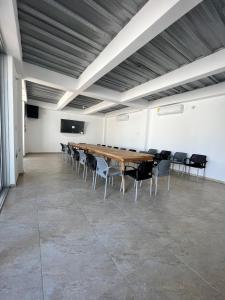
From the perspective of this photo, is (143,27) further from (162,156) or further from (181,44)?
(162,156)

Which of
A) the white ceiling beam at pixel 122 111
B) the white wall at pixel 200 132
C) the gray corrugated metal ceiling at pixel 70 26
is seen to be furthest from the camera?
the white ceiling beam at pixel 122 111

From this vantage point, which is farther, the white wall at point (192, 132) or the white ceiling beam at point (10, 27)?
the white wall at point (192, 132)

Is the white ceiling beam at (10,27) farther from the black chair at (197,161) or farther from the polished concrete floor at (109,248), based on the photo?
the black chair at (197,161)

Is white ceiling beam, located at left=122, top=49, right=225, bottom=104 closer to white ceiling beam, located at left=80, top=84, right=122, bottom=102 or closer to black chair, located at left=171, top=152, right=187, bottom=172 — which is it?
white ceiling beam, located at left=80, top=84, right=122, bottom=102

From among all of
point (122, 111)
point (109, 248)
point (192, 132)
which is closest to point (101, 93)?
point (122, 111)

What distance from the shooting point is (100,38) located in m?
2.93

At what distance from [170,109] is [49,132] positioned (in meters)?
7.01

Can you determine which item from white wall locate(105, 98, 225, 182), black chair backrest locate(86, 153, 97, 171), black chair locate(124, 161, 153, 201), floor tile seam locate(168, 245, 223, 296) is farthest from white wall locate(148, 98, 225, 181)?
floor tile seam locate(168, 245, 223, 296)

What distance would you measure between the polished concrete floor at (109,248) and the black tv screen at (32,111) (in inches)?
261

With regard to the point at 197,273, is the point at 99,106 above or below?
above

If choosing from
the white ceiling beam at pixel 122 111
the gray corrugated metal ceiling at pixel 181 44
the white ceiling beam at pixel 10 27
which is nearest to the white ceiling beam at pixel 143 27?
the gray corrugated metal ceiling at pixel 181 44

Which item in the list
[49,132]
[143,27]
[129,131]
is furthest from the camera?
[49,132]

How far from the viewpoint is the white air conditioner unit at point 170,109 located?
6113mm

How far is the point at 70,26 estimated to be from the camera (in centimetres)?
265
